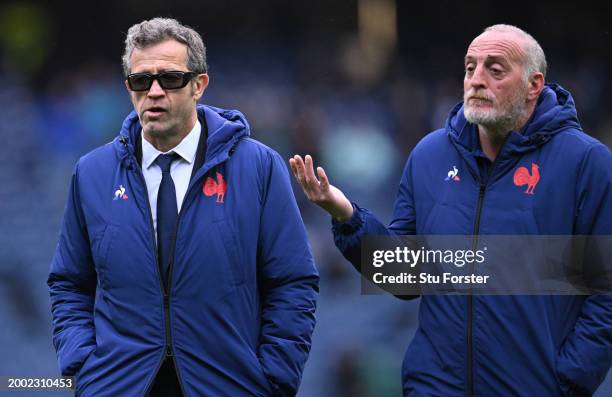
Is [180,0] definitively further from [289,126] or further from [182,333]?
[182,333]

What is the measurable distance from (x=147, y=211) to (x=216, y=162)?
0.90 feet

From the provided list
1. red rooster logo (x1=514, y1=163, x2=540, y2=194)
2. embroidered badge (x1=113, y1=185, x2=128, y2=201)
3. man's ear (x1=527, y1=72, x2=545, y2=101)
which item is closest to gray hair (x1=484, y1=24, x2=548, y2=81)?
man's ear (x1=527, y1=72, x2=545, y2=101)

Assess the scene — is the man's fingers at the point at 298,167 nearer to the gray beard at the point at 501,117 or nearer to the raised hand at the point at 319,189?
the raised hand at the point at 319,189

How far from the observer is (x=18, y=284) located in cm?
688

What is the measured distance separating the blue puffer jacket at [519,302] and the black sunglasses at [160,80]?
0.72 meters

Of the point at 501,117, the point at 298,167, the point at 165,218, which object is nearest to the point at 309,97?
the point at 501,117

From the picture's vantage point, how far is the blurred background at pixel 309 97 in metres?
6.82

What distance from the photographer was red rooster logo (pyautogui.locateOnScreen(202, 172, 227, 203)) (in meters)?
3.92

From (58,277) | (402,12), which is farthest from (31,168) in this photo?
(58,277)

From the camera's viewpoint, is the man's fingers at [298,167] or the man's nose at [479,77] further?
the man's nose at [479,77]

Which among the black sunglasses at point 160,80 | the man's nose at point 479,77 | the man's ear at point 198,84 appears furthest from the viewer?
the man's nose at point 479,77

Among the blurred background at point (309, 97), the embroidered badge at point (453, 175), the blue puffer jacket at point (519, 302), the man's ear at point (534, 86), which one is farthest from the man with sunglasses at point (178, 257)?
the blurred background at point (309, 97)

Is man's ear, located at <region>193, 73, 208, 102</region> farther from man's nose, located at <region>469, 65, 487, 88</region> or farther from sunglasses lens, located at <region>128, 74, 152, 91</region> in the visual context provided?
man's nose, located at <region>469, 65, 487, 88</region>

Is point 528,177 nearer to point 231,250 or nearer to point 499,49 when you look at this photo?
point 499,49
